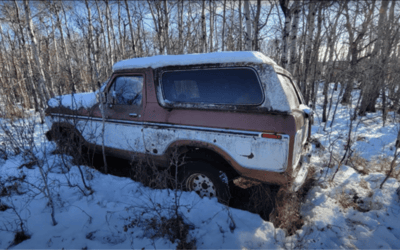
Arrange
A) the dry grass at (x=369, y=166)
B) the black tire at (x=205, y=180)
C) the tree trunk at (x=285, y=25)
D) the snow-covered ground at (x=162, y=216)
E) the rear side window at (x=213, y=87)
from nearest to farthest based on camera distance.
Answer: the snow-covered ground at (x=162, y=216)
the rear side window at (x=213, y=87)
the black tire at (x=205, y=180)
the dry grass at (x=369, y=166)
the tree trunk at (x=285, y=25)

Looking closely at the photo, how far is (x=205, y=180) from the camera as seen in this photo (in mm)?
2682

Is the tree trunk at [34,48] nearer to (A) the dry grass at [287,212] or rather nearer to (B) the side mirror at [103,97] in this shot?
(B) the side mirror at [103,97]

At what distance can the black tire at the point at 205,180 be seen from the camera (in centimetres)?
249

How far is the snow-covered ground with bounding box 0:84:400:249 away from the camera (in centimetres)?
195

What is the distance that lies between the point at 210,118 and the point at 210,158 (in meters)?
0.58

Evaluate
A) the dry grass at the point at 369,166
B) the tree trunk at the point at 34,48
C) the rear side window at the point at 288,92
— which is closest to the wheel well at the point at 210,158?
the rear side window at the point at 288,92

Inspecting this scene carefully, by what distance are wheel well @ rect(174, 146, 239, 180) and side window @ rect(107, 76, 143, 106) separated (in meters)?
1.18

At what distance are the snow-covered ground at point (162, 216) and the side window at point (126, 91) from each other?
4.05 feet

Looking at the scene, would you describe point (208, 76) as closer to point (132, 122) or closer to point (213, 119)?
point (213, 119)

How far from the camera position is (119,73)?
3.13 meters

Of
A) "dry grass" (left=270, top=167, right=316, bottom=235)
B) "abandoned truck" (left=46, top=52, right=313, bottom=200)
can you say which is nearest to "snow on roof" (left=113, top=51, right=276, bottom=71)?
"abandoned truck" (left=46, top=52, right=313, bottom=200)

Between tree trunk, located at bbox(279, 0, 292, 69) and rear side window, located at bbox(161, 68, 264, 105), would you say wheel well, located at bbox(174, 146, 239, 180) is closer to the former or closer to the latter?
rear side window, located at bbox(161, 68, 264, 105)

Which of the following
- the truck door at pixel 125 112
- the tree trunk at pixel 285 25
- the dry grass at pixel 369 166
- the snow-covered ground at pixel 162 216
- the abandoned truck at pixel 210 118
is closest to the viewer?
the snow-covered ground at pixel 162 216

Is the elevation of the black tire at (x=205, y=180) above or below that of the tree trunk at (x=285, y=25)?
below
